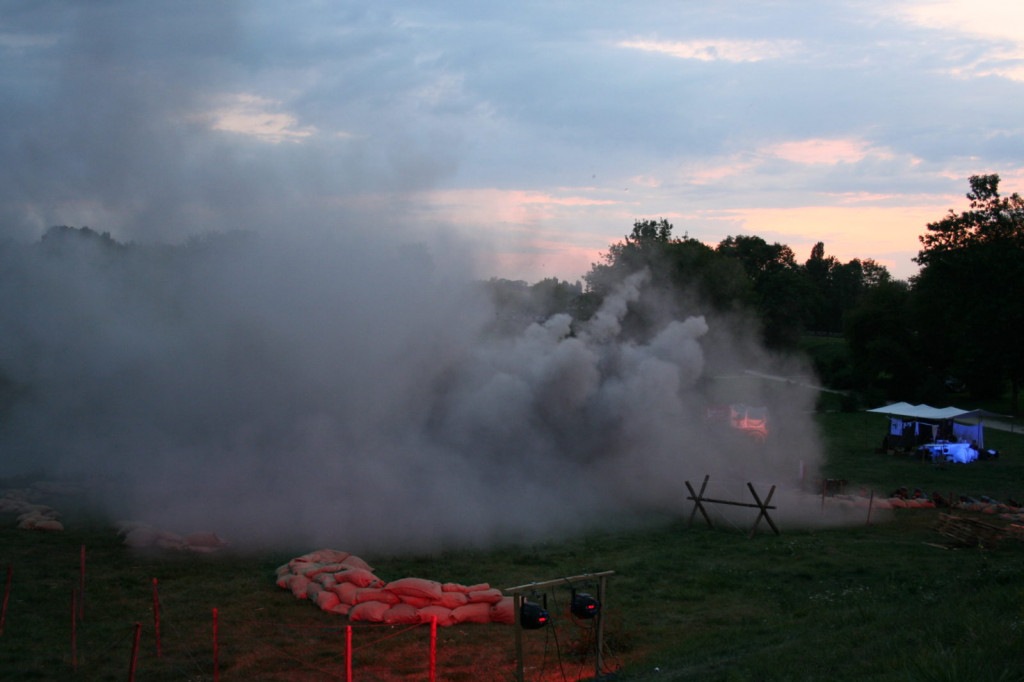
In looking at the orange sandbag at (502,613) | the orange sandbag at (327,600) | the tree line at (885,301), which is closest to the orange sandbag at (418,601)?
the orange sandbag at (502,613)

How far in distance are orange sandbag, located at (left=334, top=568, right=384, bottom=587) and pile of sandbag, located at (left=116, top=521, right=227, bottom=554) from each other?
17.2ft

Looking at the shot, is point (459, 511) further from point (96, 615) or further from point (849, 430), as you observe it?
point (849, 430)

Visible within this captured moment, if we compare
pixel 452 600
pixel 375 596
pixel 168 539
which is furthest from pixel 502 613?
pixel 168 539

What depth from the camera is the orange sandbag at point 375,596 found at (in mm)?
12991

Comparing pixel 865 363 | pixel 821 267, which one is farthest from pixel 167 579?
pixel 821 267

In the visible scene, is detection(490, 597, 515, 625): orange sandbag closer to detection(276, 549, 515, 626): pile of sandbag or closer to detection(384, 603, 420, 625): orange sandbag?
detection(276, 549, 515, 626): pile of sandbag

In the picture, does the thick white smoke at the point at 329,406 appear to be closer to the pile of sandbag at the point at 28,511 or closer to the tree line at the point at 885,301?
the pile of sandbag at the point at 28,511

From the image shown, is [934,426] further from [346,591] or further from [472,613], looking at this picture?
[346,591]

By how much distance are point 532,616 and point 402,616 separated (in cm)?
367

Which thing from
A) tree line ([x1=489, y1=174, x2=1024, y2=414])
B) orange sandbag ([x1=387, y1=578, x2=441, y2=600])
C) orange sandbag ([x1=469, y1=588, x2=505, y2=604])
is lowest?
orange sandbag ([x1=469, y1=588, x2=505, y2=604])

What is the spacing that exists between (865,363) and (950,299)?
23473 millimetres

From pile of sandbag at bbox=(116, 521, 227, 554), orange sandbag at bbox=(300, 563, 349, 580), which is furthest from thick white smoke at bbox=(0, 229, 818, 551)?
orange sandbag at bbox=(300, 563, 349, 580)

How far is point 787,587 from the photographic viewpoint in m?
14.6

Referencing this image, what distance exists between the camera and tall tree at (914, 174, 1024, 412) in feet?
120
